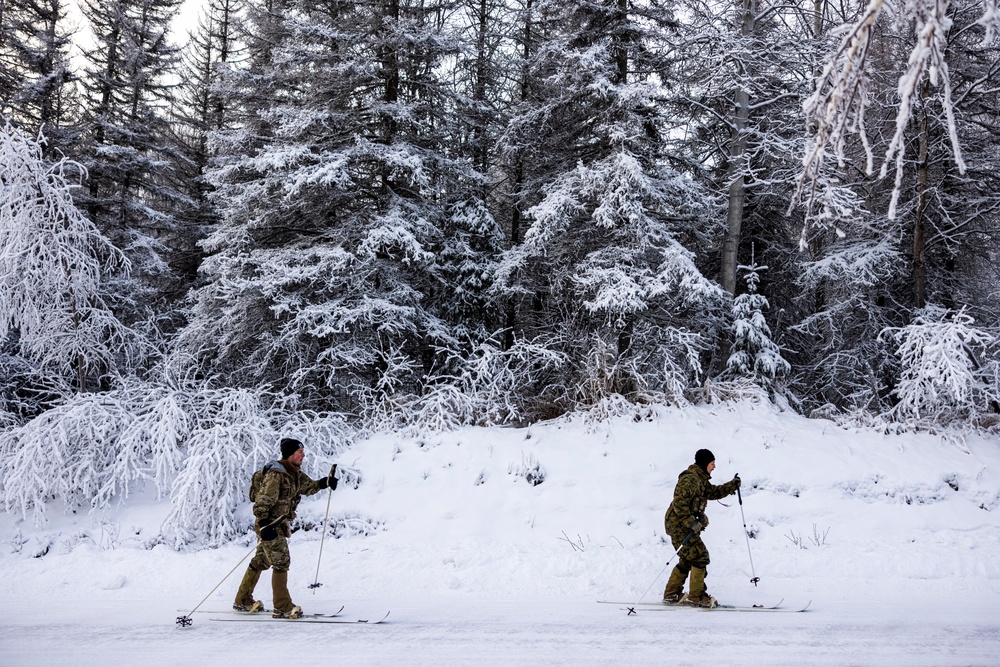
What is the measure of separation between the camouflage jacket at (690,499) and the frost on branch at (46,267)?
372 inches

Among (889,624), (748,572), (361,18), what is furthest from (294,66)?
(889,624)

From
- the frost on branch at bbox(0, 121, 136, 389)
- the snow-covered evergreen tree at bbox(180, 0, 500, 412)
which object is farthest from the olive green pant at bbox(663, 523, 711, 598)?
the frost on branch at bbox(0, 121, 136, 389)

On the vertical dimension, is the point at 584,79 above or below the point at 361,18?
below

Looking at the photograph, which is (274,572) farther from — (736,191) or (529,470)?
(736,191)

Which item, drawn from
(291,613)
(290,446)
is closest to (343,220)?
(290,446)

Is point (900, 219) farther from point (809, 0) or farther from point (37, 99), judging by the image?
point (37, 99)

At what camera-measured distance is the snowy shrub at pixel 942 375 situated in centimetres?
868

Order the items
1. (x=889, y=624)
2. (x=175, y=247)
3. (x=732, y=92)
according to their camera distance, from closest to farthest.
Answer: (x=889, y=624) < (x=732, y=92) < (x=175, y=247)

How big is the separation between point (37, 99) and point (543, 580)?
600 inches

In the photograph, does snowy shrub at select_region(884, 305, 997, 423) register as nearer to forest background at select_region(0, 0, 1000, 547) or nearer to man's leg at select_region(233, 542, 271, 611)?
forest background at select_region(0, 0, 1000, 547)

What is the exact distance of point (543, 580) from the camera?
6621 millimetres

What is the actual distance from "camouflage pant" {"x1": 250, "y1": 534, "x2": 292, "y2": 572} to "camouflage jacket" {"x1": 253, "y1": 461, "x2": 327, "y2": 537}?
0.13 metres

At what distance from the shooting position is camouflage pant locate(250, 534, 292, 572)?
565 centimetres

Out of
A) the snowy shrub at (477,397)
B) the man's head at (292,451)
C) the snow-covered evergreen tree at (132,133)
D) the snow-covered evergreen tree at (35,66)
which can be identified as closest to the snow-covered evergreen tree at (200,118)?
the snow-covered evergreen tree at (132,133)
